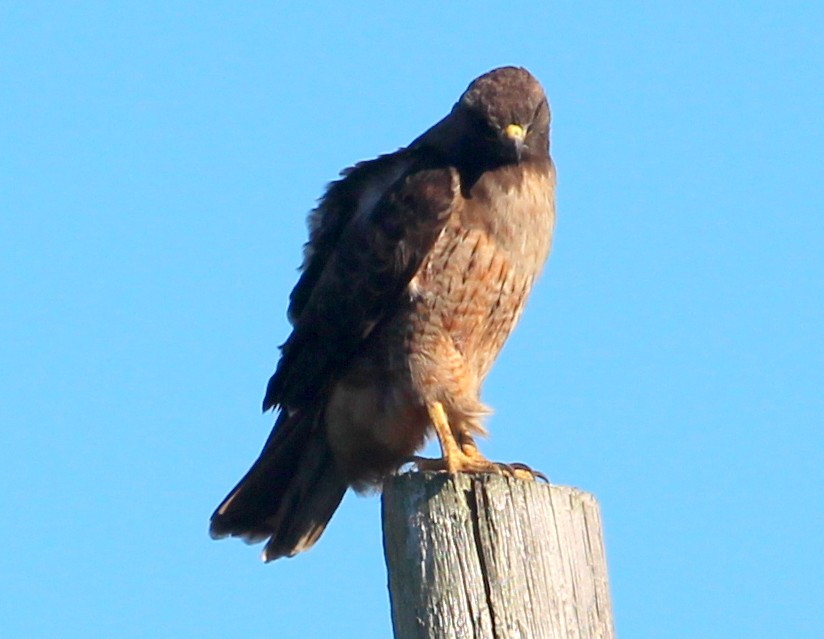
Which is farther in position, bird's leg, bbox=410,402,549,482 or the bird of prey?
the bird of prey

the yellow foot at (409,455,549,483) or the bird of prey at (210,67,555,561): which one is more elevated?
the bird of prey at (210,67,555,561)

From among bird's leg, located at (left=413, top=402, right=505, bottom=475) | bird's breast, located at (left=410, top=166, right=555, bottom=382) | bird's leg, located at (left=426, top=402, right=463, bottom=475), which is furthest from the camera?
bird's breast, located at (left=410, top=166, right=555, bottom=382)

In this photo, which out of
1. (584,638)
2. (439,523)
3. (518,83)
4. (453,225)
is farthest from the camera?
(518,83)

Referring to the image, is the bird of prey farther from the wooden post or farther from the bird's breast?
the wooden post

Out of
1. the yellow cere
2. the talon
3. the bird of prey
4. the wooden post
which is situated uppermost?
the yellow cere

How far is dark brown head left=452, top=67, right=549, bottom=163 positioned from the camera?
580 cm

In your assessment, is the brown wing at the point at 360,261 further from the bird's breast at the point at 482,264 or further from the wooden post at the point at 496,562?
the wooden post at the point at 496,562

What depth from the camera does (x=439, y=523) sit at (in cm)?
342

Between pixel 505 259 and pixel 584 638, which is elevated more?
pixel 505 259

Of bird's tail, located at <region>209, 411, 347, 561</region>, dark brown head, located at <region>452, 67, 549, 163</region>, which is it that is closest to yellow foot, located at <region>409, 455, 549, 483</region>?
bird's tail, located at <region>209, 411, 347, 561</region>

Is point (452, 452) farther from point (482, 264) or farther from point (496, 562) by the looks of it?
point (496, 562)

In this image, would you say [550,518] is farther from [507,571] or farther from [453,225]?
[453,225]

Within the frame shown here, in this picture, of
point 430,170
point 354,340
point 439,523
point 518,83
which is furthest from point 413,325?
point 439,523

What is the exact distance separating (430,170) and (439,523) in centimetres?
264
